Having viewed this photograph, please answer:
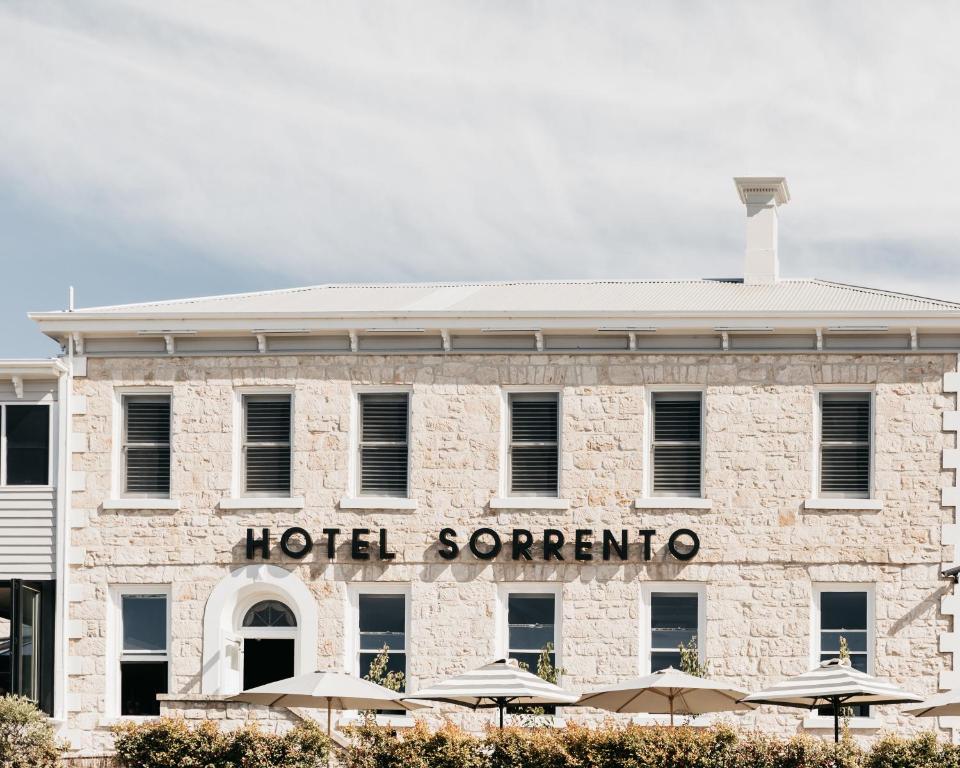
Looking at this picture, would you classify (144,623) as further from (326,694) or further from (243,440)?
(326,694)

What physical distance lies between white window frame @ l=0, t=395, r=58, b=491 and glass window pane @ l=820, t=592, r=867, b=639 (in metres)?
13.1

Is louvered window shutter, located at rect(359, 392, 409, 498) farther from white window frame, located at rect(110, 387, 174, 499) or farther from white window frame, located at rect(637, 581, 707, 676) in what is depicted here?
white window frame, located at rect(637, 581, 707, 676)

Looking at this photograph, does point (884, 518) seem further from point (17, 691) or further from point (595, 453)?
point (17, 691)

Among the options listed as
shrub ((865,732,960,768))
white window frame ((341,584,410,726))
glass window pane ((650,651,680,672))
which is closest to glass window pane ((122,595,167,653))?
white window frame ((341,584,410,726))

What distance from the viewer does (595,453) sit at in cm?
2947

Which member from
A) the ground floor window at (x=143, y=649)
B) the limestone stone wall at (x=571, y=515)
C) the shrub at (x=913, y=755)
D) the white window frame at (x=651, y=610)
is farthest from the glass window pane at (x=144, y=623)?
the shrub at (x=913, y=755)

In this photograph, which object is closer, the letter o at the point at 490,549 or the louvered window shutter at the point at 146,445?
the letter o at the point at 490,549

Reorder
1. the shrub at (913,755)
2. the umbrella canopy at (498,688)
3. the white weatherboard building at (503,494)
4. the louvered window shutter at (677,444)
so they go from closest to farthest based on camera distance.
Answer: the shrub at (913,755) < the umbrella canopy at (498,688) < the white weatherboard building at (503,494) < the louvered window shutter at (677,444)

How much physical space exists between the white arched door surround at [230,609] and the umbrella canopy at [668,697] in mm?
5193

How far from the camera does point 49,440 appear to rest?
3002 centimetres

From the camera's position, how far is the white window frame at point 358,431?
97.6 ft

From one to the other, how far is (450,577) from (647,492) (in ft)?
11.7

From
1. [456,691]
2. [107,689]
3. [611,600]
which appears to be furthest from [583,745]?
[107,689]

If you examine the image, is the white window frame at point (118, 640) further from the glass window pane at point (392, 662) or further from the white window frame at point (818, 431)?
the white window frame at point (818, 431)
